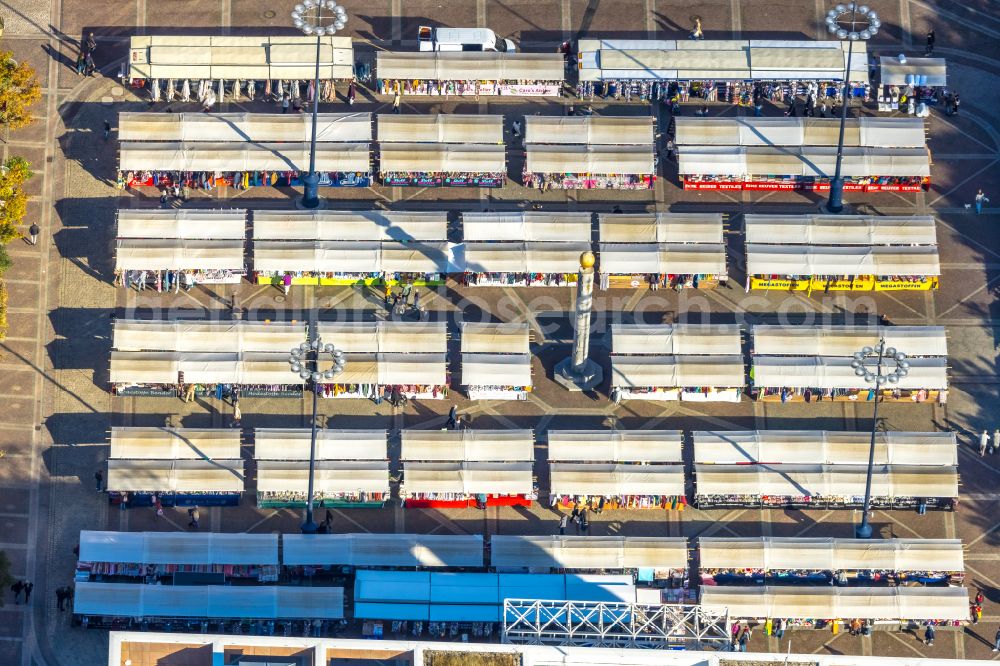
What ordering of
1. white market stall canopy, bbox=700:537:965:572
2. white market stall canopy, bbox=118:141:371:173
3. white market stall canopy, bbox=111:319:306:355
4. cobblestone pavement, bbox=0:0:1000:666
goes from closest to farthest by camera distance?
white market stall canopy, bbox=700:537:965:572 < cobblestone pavement, bbox=0:0:1000:666 < white market stall canopy, bbox=111:319:306:355 < white market stall canopy, bbox=118:141:371:173

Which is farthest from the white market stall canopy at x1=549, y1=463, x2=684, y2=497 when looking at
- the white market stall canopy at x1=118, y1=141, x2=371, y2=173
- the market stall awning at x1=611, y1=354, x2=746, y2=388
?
the white market stall canopy at x1=118, y1=141, x2=371, y2=173

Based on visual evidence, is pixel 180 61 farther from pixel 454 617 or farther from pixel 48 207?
pixel 454 617

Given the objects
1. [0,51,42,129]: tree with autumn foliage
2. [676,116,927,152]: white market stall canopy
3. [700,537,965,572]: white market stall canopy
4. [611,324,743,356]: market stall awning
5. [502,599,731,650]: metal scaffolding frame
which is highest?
[0,51,42,129]: tree with autumn foliage

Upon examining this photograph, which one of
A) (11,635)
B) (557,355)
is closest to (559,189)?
(557,355)

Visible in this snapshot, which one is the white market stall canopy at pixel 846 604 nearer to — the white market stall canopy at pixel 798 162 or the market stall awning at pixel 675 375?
the market stall awning at pixel 675 375

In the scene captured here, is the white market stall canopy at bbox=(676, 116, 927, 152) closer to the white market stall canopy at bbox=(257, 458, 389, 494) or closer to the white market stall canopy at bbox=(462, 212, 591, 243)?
the white market stall canopy at bbox=(462, 212, 591, 243)
